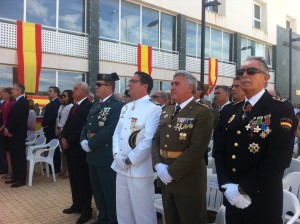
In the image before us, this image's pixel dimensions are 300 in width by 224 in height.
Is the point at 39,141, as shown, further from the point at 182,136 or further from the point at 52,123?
the point at 182,136

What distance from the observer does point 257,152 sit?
91.2 inches

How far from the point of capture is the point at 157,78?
48.5ft

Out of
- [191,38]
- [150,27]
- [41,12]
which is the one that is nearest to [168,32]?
[150,27]

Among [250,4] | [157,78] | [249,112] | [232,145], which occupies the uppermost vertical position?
[250,4]

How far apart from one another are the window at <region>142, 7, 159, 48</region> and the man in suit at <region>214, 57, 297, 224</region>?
1229cm

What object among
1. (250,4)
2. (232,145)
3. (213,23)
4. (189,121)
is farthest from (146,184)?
(250,4)

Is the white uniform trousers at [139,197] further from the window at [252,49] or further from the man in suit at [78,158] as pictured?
the window at [252,49]

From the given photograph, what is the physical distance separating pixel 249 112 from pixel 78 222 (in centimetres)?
288

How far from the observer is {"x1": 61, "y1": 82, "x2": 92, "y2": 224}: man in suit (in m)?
4.46

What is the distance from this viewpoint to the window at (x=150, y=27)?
14336mm

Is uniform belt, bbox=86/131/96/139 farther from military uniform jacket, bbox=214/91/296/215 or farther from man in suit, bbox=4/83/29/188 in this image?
man in suit, bbox=4/83/29/188

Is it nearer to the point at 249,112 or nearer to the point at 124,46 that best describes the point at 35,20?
the point at 124,46

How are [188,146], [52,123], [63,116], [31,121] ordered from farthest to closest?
[31,121] < [52,123] < [63,116] < [188,146]

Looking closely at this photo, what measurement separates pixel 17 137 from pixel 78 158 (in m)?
2.39
